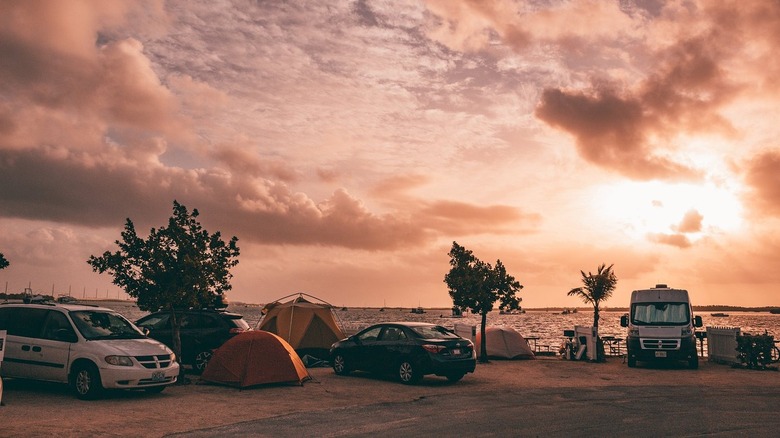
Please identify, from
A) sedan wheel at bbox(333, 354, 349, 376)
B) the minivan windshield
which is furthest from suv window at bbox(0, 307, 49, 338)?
sedan wheel at bbox(333, 354, 349, 376)

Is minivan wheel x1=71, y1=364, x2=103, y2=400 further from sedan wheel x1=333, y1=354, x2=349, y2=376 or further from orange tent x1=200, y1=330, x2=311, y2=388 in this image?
sedan wheel x1=333, y1=354, x2=349, y2=376

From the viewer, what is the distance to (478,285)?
2847cm

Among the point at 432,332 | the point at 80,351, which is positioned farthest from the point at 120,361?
the point at 432,332

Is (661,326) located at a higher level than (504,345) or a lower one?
higher

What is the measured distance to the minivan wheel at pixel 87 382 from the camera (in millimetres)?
14617

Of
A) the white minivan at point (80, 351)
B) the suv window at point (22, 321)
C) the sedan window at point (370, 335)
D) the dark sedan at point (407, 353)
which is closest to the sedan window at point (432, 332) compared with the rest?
the dark sedan at point (407, 353)

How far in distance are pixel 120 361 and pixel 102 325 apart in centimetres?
173

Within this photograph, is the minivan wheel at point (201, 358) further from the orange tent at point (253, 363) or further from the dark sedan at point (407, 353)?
the dark sedan at point (407, 353)

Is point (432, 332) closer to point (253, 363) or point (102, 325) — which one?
point (253, 363)

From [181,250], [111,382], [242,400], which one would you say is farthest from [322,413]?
[181,250]

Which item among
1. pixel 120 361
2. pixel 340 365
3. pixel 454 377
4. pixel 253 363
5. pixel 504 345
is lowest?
pixel 454 377

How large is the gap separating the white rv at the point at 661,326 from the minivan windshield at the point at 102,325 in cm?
1748

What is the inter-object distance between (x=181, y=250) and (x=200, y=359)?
11.9 ft

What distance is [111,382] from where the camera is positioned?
14.5 m
